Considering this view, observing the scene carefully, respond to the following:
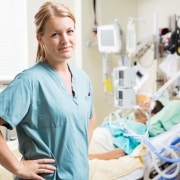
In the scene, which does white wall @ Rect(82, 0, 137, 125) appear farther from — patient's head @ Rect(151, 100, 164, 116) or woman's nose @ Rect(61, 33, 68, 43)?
woman's nose @ Rect(61, 33, 68, 43)

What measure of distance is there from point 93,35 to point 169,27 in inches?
34.0

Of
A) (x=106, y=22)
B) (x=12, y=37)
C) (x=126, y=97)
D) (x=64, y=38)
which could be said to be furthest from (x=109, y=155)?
(x=12, y=37)

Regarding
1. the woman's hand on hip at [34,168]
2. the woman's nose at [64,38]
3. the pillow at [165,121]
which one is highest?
the woman's nose at [64,38]

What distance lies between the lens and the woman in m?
1.07

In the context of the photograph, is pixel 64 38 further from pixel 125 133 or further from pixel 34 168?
pixel 125 133

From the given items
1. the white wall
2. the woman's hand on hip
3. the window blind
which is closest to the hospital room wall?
the white wall

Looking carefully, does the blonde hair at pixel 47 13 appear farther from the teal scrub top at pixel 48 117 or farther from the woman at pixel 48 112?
the teal scrub top at pixel 48 117

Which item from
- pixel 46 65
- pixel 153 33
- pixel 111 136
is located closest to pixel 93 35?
pixel 153 33

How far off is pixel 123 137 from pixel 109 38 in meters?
1.09

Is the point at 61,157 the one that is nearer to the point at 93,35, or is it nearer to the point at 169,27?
the point at 169,27

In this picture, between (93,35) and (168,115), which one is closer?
(168,115)

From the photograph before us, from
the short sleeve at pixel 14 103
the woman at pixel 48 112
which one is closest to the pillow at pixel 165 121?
the woman at pixel 48 112

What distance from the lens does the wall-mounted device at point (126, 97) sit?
3000 millimetres

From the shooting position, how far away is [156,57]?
9.82ft
